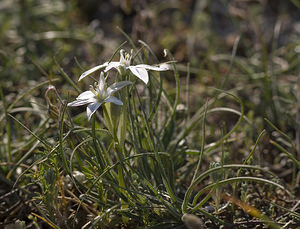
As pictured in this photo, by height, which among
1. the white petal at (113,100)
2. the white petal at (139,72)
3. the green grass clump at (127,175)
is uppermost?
the white petal at (139,72)

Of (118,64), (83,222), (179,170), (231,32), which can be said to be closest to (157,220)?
(83,222)

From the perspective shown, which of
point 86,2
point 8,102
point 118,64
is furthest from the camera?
point 86,2

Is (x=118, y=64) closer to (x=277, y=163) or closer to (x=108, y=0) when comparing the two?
(x=277, y=163)

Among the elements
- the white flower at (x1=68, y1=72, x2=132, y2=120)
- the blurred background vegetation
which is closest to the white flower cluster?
the white flower at (x1=68, y1=72, x2=132, y2=120)

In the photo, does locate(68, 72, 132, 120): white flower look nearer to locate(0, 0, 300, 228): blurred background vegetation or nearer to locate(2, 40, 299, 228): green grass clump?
locate(2, 40, 299, 228): green grass clump

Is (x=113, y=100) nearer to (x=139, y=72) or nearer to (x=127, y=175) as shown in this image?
(x=139, y=72)

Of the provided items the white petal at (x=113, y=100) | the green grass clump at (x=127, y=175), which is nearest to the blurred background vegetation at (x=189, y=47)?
the green grass clump at (x=127, y=175)

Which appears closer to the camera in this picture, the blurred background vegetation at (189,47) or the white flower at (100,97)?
the white flower at (100,97)

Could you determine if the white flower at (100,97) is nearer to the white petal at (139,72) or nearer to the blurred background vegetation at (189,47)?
the white petal at (139,72)
